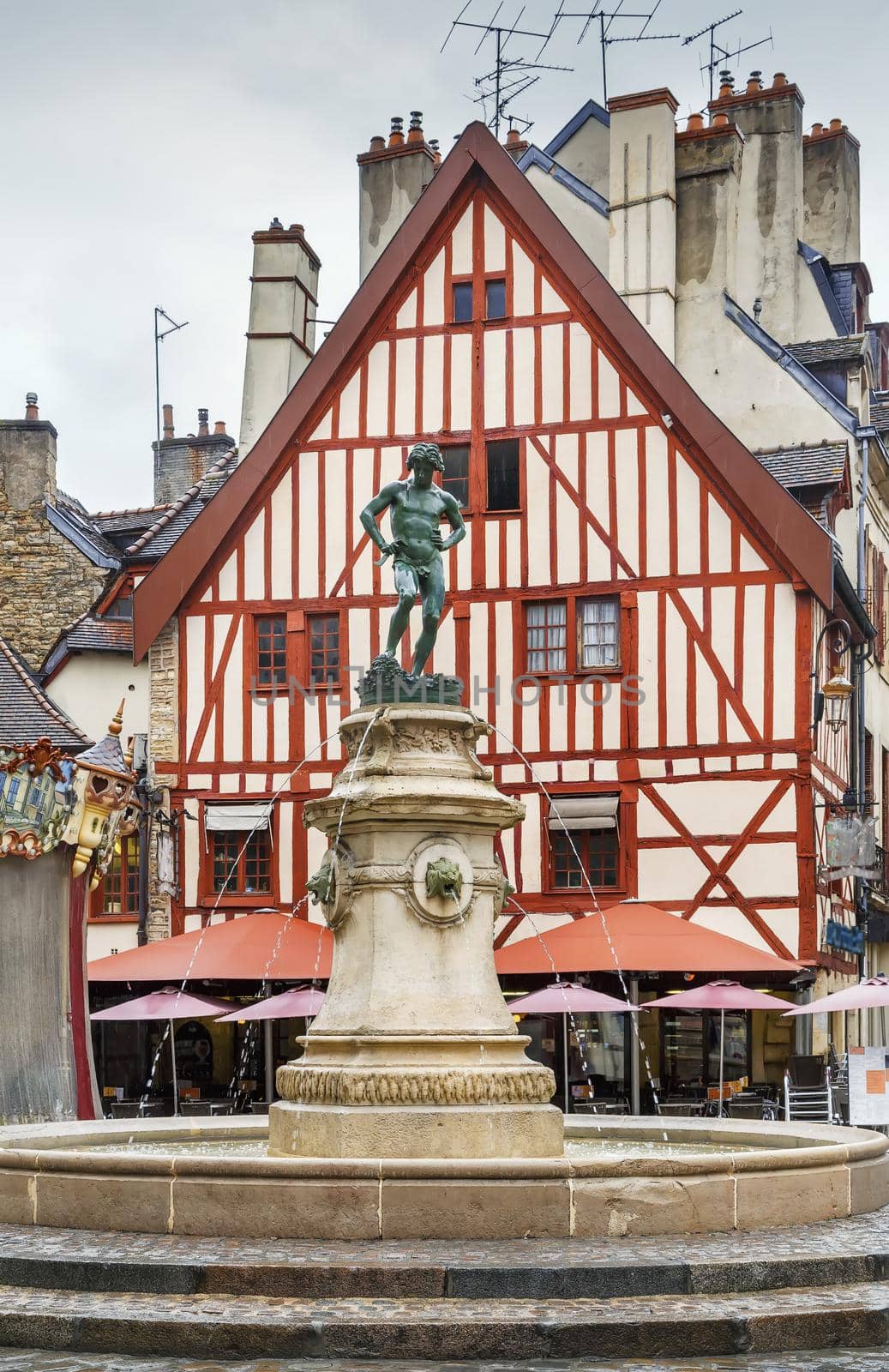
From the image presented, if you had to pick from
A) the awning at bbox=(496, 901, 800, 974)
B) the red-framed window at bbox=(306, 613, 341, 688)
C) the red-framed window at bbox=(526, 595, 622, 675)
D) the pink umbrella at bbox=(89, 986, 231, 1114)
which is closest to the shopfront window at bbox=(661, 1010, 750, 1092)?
the awning at bbox=(496, 901, 800, 974)

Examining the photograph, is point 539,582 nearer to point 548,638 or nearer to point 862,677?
point 548,638

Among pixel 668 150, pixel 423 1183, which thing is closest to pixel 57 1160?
pixel 423 1183

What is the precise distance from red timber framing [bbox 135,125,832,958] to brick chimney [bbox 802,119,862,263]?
7.16 meters

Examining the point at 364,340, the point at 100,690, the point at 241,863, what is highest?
the point at 364,340

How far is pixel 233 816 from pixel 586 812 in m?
4.63

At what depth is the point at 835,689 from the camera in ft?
73.2

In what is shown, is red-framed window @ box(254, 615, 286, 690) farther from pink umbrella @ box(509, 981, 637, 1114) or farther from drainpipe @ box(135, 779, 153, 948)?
pink umbrella @ box(509, 981, 637, 1114)

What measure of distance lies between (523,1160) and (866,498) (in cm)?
1962

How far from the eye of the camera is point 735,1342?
316 inches

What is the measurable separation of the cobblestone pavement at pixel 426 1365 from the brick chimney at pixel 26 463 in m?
23.7

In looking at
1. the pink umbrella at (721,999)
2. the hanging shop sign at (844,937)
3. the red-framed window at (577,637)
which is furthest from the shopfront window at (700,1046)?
the red-framed window at (577,637)

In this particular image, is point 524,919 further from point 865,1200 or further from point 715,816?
point 865,1200

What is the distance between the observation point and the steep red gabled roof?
23.8 m

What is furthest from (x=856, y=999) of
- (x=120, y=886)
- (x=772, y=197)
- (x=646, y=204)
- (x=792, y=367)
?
(x=772, y=197)
